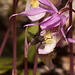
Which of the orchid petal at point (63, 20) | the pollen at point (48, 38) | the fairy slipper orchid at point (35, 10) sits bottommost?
the pollen at point (48, 38)

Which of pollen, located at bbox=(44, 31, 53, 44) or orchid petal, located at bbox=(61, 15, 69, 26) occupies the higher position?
orchid petal, located at bbox=(61, 15, 69, 26)

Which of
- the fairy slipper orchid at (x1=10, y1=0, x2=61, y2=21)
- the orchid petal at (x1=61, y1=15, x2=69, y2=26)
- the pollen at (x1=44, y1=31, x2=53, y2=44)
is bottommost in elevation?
the pollen at (x1=44, y1=31, x2=53, y2=44)

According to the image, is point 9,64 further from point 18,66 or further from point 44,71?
point 44,71

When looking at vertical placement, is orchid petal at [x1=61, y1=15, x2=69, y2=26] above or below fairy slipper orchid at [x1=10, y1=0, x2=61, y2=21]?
below

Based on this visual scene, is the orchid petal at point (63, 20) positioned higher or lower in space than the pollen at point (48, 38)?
higher

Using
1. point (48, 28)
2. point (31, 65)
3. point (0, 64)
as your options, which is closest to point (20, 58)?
point (31, 65)

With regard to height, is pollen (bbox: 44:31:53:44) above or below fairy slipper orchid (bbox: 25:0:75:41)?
below

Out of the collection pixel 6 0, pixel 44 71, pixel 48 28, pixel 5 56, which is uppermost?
pixel 6 0

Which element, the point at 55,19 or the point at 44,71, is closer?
the point at 55,19

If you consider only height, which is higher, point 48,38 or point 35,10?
point 35,10

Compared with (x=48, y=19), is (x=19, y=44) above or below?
below

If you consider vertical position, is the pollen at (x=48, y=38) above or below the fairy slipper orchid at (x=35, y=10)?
below
